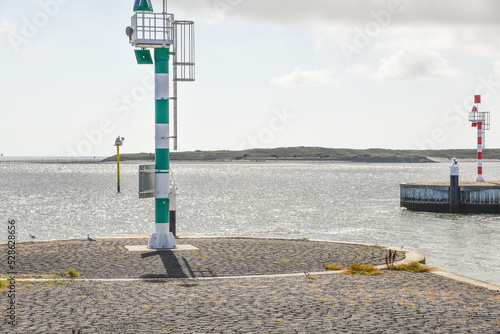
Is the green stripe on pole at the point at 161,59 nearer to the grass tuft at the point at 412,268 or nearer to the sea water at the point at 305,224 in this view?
the grass tuft at the point at 412,268

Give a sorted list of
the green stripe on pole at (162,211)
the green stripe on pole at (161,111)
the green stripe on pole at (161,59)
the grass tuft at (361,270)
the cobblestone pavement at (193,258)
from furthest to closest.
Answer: the green stripe on pole at (162,211)
the green stripe on pole at (161,111)
the green stripe on pole at (161,59)
the cobblestone pavement at (193,258)
the grass tuft at (361,270)

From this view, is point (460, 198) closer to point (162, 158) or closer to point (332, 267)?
point (162, 158)

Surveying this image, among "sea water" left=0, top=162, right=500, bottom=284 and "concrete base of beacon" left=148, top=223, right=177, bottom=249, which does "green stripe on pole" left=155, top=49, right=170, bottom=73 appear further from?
"sea water" left=0, top=162, right=500, bottom=284

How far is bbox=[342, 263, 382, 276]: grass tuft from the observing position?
13729mm

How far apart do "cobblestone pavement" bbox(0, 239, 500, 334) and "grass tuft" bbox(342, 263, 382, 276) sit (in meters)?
0.33

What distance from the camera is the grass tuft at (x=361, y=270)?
13.7 metres

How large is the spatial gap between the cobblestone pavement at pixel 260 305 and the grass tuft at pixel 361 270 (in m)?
0.33

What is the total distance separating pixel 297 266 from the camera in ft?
49.5

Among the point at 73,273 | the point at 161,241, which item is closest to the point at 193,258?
the point at 161,241

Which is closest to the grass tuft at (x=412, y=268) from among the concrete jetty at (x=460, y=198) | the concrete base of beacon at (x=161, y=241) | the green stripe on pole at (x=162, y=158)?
the concrete base of beacon at (x=161, y=241)

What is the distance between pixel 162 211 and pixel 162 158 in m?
1.67

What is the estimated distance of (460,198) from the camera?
46.3 meters

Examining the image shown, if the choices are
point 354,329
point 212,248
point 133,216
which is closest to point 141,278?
point 212,248

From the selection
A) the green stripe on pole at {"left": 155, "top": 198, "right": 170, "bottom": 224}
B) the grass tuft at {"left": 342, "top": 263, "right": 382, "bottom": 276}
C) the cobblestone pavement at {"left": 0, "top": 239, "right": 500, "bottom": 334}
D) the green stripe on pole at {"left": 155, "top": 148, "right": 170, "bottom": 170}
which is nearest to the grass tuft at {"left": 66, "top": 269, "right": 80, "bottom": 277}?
the cobblestone pavement at {"left": 0, "top": 239, "right": 500, "bottom": 334}
